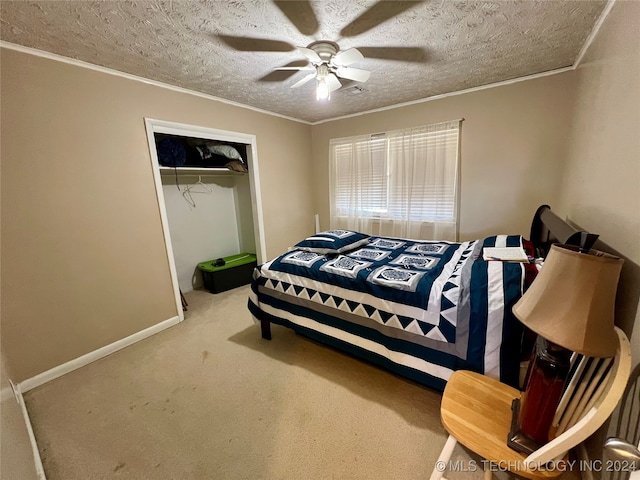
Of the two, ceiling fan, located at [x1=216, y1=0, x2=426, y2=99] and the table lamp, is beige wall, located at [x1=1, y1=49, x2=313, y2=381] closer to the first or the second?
ceiling fan, located at [x1=216, y1=0, x2=426, y2=99]

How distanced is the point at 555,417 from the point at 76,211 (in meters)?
3.15

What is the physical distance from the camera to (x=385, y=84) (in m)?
2.58

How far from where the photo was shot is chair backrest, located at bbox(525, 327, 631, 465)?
2.39 ft

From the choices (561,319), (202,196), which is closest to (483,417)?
(561,319)

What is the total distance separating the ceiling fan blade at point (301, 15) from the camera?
1402 mm

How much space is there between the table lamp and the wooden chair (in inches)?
2.2

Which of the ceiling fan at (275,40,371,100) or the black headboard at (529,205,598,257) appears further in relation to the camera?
the ceiling fan at (275,40,371,100)

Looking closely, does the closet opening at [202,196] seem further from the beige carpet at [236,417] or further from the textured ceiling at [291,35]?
the beige carpet at [236,417]

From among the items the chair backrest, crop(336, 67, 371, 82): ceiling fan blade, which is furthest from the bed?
crop(336, 67, 371, 82): ceiling fan blade

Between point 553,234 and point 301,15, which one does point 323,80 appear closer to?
point 301,15

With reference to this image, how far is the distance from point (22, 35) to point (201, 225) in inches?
93.1

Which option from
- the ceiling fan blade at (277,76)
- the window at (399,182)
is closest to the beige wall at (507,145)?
the window at (399,182)

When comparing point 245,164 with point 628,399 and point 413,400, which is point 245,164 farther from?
point 628,399

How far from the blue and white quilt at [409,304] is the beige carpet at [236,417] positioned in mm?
261
